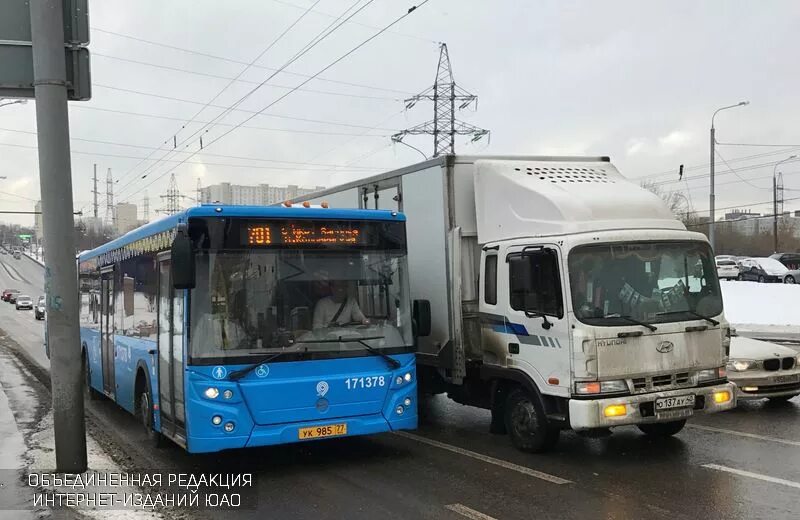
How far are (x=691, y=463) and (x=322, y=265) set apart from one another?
4420 millimetres

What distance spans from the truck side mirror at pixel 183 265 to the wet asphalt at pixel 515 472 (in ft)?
6.86

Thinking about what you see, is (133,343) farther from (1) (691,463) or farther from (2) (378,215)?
(1) (691,463)

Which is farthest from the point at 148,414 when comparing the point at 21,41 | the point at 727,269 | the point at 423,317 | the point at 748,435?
the point at 727,269

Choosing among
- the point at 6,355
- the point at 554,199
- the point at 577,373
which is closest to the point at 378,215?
the point at 554,199

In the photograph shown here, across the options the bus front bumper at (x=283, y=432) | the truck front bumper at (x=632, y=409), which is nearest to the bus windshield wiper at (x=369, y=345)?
the bus front bumper at (x=283, y=432)

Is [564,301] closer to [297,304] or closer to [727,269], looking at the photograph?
[297,304]

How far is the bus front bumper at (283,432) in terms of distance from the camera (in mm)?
6984

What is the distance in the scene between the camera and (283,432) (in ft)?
23.6

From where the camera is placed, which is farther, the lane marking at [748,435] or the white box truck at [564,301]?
the lane marking at [748,435]

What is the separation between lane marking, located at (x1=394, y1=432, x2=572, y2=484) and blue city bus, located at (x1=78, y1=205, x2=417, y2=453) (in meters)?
0.85

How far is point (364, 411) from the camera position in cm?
761

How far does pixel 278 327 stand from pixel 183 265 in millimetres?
1139

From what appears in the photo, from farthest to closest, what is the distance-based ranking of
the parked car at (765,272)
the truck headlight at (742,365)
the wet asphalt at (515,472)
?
the parked car at (765,272) → the truck headlight at (742,365) → the wet asphalt at (515,472)

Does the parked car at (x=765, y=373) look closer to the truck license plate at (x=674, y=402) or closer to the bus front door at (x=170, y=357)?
the truck license plate at (x=674, y=402)
